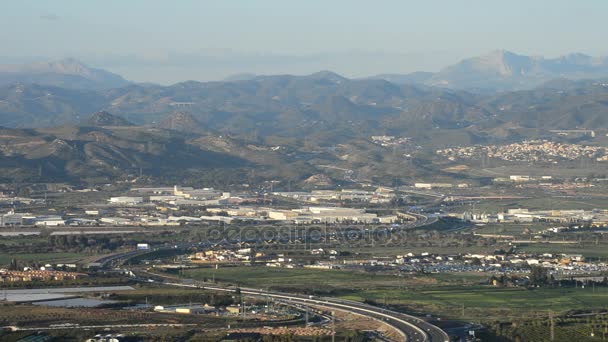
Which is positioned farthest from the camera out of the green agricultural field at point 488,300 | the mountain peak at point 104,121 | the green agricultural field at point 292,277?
the mountain peak at point 104,121

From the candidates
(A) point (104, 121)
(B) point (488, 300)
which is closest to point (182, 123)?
(A) point (104, 121)

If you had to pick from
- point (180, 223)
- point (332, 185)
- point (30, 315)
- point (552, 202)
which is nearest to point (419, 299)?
point (30, 315)

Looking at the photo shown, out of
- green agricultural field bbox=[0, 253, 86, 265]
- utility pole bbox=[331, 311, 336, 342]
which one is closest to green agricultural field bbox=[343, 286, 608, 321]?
utility pole bbox=[331, 311, 336, 342]

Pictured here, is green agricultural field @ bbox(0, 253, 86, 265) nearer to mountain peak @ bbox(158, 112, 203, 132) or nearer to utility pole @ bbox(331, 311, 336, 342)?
utility pole @ bbox(331, 311, 336, 342)

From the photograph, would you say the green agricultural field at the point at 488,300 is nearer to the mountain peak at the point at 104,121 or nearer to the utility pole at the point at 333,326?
the utility pole at the point at 333,326

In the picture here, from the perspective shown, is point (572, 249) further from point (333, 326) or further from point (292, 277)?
point (333, 326)

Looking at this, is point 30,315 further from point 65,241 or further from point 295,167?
point 295,167

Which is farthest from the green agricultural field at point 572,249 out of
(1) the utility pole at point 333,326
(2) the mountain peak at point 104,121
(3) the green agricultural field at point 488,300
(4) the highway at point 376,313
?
(2) the mountain peak at point 104,121

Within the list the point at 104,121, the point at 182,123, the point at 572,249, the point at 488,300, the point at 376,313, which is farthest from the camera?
the point at 182,123
